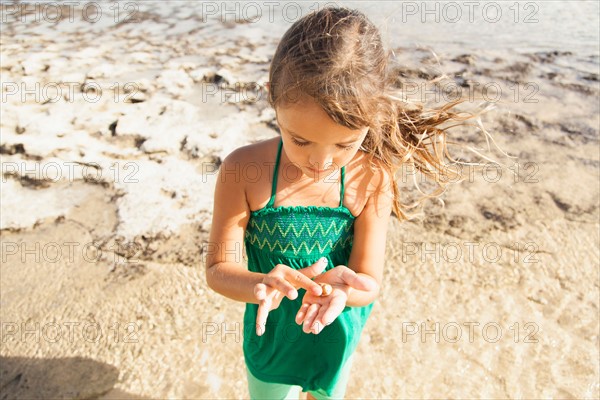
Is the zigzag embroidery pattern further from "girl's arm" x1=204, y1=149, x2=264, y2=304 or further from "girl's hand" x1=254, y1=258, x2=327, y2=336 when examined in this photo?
"girl's hand" x1=254, y1=258, x2=327, y2=336

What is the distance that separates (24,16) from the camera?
214 inches

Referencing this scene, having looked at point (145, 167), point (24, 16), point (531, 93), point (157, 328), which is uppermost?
point (24, 16)

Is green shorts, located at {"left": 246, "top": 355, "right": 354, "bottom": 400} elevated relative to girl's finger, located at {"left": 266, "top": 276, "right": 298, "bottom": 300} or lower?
lower

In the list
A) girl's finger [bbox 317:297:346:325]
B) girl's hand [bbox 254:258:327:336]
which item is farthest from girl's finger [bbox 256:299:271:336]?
girl's finger [bbox 317:297:346:325]

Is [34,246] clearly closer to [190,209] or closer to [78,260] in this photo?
[78,260]

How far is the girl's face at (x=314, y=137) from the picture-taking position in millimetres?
1058

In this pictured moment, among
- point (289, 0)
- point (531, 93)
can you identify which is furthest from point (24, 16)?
point (531, 93)

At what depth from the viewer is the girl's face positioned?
106cm

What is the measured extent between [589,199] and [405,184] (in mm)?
911

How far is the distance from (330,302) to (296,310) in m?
0.24

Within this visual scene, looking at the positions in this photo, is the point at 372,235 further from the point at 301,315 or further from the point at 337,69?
the point at 337,69

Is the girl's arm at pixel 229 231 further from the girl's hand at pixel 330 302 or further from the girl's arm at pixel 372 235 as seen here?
the girl's arm at pixel 372 235

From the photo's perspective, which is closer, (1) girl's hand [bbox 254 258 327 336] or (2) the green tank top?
(1) girl's hand [bbox 254 258 327 336]

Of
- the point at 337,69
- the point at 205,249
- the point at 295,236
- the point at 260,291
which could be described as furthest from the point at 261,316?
the point at 205,249
